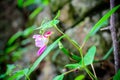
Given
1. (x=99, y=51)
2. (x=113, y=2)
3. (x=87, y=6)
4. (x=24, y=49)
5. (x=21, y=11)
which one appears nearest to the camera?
(x=113, y=2)

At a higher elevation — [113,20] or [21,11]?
[21,11]

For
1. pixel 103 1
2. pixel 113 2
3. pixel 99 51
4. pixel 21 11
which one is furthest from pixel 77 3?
pixel 21 11

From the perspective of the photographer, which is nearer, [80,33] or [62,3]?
[80,33]

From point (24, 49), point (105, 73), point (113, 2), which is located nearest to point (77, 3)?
point (105, 73)

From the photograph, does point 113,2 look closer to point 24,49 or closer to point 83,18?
point 83,18

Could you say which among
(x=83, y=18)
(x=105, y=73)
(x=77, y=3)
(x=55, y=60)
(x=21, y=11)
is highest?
(x=21, y=11)

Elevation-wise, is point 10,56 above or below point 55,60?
above

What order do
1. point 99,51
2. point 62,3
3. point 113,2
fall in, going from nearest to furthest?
point 113,2, point 99,51, point 62,3

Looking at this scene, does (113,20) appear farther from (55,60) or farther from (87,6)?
(55,60)

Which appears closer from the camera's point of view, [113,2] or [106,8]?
[113,2]
